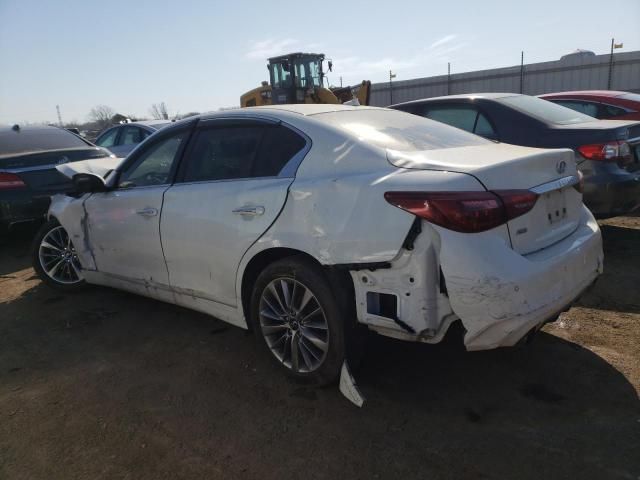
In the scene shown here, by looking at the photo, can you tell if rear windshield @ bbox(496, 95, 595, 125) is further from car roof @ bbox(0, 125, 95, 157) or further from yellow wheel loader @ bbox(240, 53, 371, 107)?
yellow wheel loader @ bbox(240, 53, 371, 107)

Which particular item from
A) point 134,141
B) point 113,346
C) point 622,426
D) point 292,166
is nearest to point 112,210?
point 113,346

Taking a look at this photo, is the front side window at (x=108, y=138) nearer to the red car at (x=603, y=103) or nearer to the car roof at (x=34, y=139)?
the car roof at (x=34, y=139)

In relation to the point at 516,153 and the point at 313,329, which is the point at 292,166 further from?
the point at 516,153

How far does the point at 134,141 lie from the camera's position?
936 cm

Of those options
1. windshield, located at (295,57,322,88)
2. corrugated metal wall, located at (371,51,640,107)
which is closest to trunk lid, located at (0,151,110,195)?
windshield, located at (295,57,322,88)

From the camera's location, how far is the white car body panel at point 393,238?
7.59ft

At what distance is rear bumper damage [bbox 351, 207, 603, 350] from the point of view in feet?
7.47

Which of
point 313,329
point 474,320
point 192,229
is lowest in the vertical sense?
point 313,329

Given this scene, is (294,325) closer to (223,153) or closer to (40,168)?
(223,153)

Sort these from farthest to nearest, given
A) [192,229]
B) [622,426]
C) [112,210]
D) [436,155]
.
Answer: [112,210], [192,229], [436,155], [622,426]

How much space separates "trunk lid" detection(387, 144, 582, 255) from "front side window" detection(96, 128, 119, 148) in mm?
8535

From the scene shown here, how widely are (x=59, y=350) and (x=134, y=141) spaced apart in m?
6.41

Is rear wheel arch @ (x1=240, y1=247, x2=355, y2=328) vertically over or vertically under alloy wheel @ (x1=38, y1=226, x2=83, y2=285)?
over

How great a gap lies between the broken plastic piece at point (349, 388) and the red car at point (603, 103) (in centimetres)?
611
